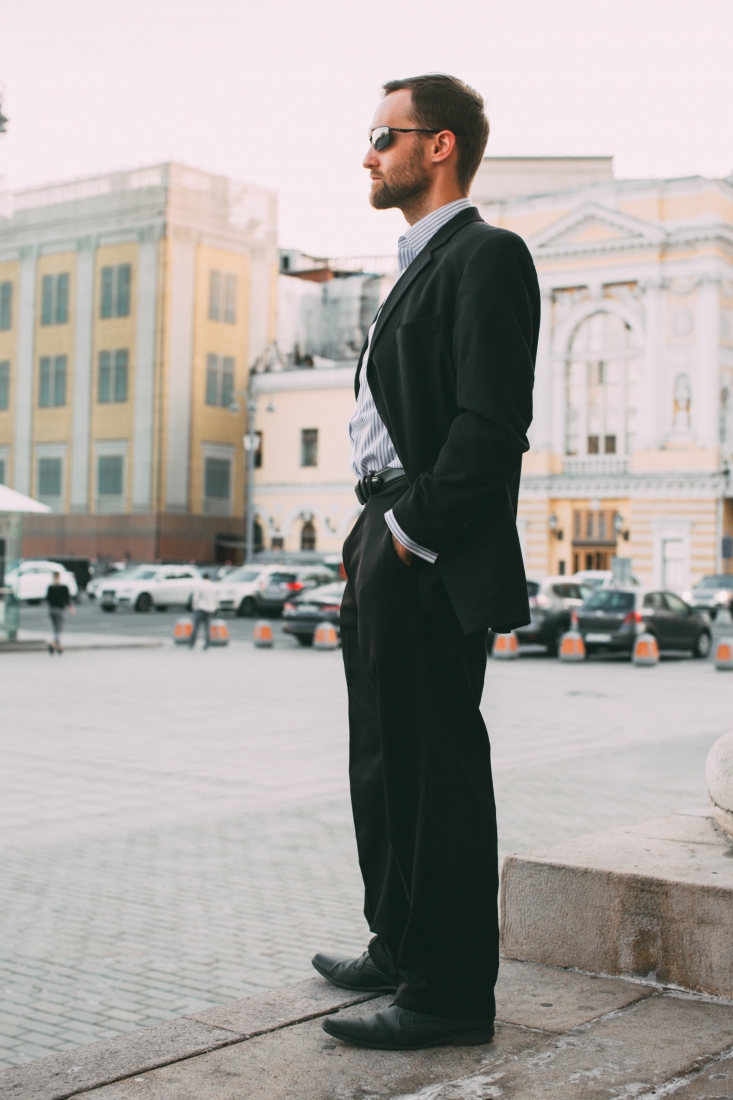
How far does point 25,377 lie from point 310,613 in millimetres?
38089

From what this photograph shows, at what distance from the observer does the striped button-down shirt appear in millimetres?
3119

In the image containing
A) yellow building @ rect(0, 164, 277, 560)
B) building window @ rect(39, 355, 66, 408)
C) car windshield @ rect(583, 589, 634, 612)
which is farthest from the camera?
building window @ rect(39, 355, 66, 408)

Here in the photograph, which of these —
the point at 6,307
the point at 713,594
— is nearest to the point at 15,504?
the point at 713,594

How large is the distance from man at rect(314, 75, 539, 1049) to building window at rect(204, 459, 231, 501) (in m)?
A: 56.0

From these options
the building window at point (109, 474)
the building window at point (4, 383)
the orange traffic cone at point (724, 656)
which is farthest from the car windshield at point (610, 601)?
the building window at point (4, 383)

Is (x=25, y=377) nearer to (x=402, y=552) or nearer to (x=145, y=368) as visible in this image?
(x=145, y=368)

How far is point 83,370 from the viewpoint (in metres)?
58.9

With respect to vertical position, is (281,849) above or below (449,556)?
below

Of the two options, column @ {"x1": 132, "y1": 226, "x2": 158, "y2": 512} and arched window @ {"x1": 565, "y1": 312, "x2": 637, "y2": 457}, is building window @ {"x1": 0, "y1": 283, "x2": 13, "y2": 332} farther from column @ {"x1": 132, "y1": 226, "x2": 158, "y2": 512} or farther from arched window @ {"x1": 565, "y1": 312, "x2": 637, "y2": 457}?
arched window @ {"x1": 565, "y1": 312, "x2": 637, "y2": 457}

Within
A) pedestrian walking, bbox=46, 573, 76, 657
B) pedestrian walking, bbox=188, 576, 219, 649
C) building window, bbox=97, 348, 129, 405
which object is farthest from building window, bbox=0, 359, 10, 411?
pedestrian walking, bbox=46, 573, 76, 657

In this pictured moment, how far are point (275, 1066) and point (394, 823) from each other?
0.58 m

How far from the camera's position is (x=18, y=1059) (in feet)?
13.3

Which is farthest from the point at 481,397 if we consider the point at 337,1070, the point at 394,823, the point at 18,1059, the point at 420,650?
the point at 18,1059

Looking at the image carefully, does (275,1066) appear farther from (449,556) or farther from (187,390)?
(187,390)
